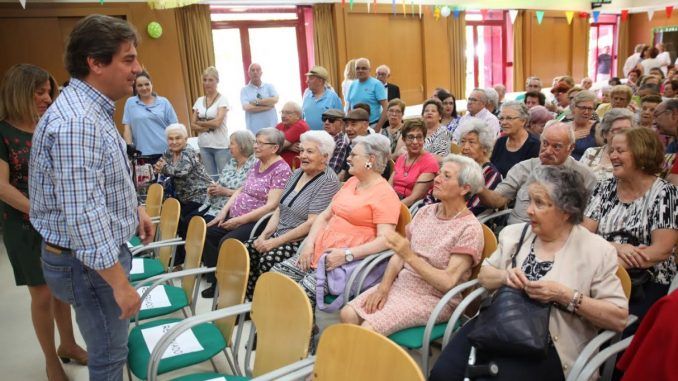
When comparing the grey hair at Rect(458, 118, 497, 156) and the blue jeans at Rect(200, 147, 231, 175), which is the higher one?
the grey hair at Rect(458, 118, 497, 156)

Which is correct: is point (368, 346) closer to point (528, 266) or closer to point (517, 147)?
point (528, 266)

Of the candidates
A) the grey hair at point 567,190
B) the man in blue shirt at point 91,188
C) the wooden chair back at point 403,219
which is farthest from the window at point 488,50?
the man in blue shirt at point 91,188

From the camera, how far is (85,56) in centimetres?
138

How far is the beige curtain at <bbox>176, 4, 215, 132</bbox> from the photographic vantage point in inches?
261

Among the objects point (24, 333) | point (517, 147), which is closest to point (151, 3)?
point (24, 333)

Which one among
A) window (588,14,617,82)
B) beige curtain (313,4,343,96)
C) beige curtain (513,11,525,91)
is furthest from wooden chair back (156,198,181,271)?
window (588,14,617,82)

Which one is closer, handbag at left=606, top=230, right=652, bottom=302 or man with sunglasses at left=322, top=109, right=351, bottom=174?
handbag at left=606, top=230, right=652, bottom=302

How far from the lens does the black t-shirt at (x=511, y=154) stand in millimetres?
3297

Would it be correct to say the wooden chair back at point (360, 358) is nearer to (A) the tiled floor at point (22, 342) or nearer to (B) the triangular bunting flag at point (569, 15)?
(A) the tiled floor at point (22, 342)

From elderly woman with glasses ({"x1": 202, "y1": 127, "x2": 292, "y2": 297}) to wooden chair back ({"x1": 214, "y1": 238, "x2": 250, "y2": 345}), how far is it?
1073 mm

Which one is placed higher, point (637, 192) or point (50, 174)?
point (50, 174)

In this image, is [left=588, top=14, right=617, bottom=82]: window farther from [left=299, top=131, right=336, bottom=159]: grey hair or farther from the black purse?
the black purse

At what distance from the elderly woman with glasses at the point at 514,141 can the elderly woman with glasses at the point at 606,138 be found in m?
0.35

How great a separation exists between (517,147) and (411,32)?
6460 millimetres
